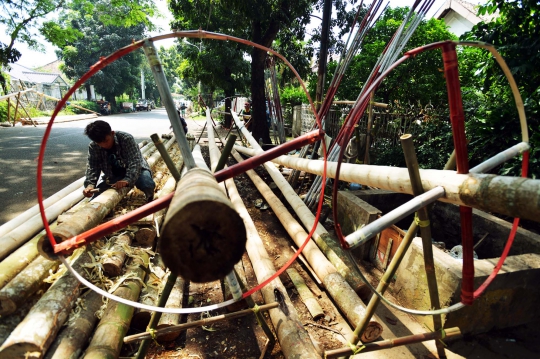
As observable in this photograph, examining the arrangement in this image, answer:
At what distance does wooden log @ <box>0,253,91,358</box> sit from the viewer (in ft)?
5.90

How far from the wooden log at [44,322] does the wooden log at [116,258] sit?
0.27 metres

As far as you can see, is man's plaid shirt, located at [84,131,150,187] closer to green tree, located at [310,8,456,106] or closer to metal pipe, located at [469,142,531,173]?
metal pipe, located at [469,142,531,173]

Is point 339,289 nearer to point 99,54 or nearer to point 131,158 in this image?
point 131,158

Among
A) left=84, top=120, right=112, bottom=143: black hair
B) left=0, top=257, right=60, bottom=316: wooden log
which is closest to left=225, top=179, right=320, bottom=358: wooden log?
left=0, top=257, right=60, bottom=316: wooden log

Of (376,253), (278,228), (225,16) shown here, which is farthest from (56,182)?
(225,16)

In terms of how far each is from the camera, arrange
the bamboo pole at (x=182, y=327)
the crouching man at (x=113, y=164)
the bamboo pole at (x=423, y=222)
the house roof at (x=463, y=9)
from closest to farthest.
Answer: the bamboo pole at (x=423, y=222) < the bamboo pole at (x=182, y=327) < the crouching man at (x=113, y=164) < the house roof at (x=463, y=9)

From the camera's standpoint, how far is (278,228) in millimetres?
4996

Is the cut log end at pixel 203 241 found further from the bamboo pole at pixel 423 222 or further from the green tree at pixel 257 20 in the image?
the green tree at pixel 257 20

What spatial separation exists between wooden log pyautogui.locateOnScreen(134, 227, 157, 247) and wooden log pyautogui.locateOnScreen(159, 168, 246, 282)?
2.45 metres

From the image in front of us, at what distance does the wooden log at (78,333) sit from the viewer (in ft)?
6.37

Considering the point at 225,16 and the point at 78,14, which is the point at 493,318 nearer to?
the point at 225,16

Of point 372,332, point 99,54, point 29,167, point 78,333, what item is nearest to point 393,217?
point 372,332

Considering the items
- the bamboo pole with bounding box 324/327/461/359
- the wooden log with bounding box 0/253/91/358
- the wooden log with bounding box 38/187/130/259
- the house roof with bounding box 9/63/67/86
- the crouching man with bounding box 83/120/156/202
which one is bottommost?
the bamboo pole with bounding box 324/327/461/359

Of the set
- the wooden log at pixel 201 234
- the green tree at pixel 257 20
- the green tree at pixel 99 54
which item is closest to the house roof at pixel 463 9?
the green tree at pixel 257 20
